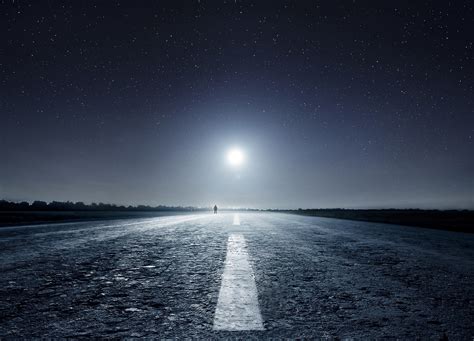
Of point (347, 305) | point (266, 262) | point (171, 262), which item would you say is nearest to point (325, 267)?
point (266, 262)

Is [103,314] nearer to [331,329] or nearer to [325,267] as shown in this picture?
[331,329]

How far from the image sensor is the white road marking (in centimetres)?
232

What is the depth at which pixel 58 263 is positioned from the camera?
483cm

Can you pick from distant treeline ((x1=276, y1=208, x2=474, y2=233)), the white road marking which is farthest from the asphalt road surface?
distant treeline ((x1=276, y1=208, x2=474, y2=233))

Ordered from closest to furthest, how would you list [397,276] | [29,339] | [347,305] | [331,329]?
[29,339], [331,329], [347,305], [397,276]

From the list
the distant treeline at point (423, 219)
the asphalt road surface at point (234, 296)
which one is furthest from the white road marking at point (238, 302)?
the distant treeline at point (423, 219)

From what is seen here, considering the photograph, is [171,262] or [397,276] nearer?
[397,276]

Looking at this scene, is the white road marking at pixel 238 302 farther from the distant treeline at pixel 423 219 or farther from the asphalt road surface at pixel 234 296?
the distant treeline at pixel 423 219

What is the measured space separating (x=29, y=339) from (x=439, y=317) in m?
3.16

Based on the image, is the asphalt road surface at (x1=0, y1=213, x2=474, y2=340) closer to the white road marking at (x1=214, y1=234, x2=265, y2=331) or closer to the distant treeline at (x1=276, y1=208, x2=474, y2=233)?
the white road marking at (x1=214, y1=234, x2=265, y2=331)

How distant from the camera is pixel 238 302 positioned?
9.29 feet

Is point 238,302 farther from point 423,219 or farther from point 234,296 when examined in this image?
point 423,219

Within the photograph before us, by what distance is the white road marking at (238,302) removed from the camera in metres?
2.32

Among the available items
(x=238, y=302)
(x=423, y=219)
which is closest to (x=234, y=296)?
(x=238, y=302)
